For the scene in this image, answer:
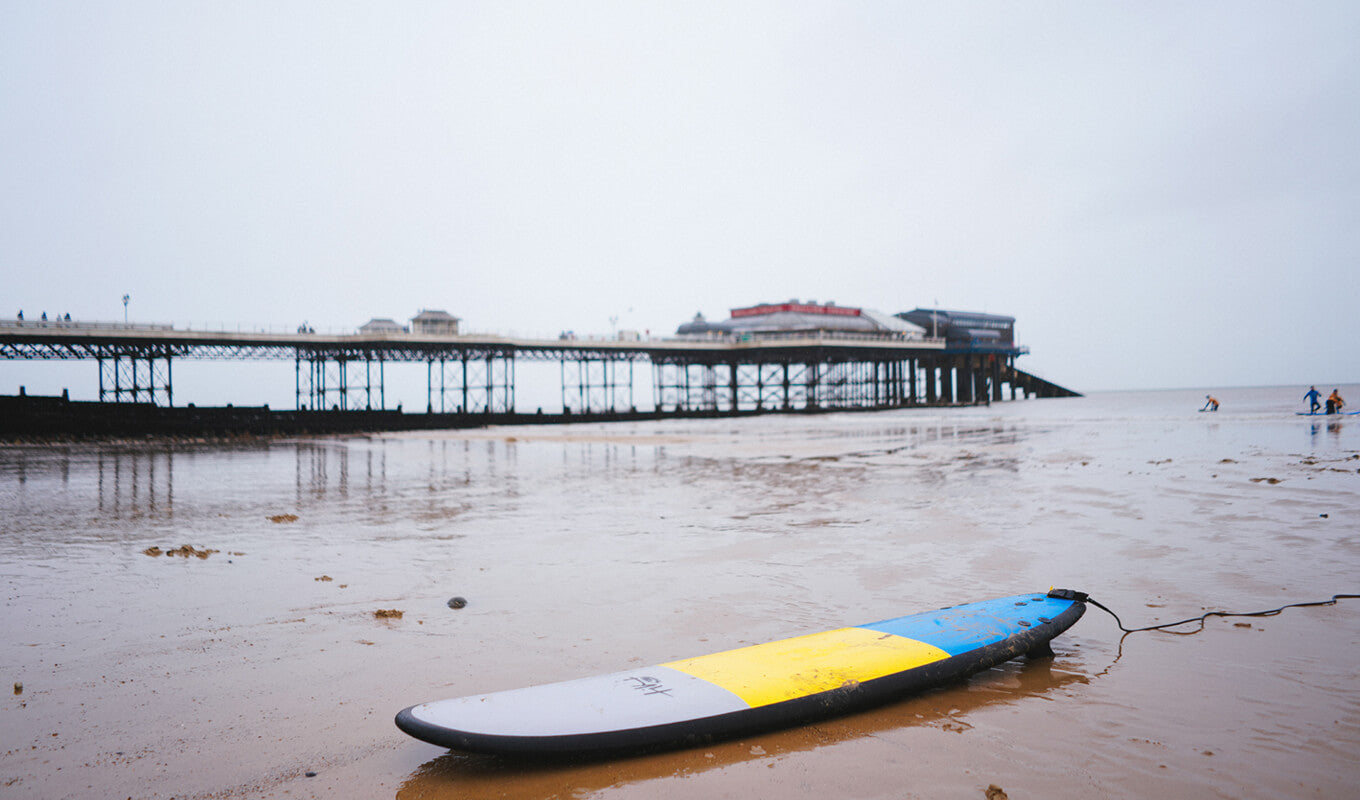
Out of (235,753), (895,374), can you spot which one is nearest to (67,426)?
(235,753)

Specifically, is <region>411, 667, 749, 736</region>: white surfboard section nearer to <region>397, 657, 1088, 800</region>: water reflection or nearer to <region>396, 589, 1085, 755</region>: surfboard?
<region>396, 589, 1085, 755</region>: surfboard

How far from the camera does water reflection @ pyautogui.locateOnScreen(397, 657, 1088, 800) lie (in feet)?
10.6

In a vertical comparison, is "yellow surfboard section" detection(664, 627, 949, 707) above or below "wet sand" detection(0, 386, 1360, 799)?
above

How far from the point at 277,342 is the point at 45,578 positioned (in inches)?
2010

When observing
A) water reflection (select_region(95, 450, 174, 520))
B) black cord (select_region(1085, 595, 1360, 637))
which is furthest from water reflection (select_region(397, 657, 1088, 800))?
water reflection (select_region(95, 450, 174, 520))

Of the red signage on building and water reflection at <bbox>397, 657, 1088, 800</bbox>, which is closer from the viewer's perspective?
water reflection at <bbox>397, 657, 1088, 800</bbox>

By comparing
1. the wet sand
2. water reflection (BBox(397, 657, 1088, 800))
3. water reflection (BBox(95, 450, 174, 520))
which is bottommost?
water reflection (BBox(397, 657, 1088, 800))

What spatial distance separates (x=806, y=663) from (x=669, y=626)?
162cm

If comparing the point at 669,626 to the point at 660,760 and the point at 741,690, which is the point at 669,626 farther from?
the point at 660,760

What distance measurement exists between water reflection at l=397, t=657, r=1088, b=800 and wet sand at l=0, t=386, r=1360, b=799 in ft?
0.06

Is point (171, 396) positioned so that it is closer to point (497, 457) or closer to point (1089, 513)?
point (497, 457)

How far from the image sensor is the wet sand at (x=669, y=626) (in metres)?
3.36

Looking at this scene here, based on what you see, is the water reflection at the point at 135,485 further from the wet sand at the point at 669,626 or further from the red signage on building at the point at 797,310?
the red signage on building at the point at 797,310

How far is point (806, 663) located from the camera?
13.4 feet
